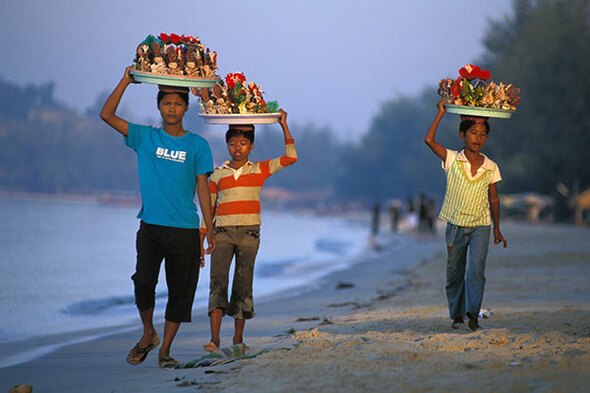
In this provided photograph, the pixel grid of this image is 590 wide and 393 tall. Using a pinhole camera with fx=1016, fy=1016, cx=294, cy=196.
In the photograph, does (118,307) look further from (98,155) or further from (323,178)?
(323,178)

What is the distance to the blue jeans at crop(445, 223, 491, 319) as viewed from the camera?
26.9 ft

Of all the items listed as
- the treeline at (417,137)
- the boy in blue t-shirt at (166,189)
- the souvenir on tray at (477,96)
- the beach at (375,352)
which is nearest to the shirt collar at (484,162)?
the souvenir on tray at (477,96)

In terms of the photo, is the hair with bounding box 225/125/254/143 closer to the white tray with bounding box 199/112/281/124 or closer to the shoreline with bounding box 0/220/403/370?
the white tray with bounding box 199/112/281/124

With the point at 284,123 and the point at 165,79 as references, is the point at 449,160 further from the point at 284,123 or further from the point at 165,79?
the point at 165,79

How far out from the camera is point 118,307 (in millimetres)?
14523

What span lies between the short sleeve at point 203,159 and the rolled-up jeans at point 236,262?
0.85m

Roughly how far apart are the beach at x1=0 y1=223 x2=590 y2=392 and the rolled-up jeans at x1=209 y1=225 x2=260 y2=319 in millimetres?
426

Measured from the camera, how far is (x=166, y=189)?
21.8 ft

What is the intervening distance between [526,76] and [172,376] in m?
48.4

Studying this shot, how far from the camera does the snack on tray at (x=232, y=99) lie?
7.48 m

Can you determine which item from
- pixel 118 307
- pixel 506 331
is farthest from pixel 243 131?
pixel 118 307

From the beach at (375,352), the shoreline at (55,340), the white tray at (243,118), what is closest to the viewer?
the beach at (375,352)

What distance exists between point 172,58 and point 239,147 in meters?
1.14

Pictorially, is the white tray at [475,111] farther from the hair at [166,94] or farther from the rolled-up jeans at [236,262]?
the hair at [166,94]
